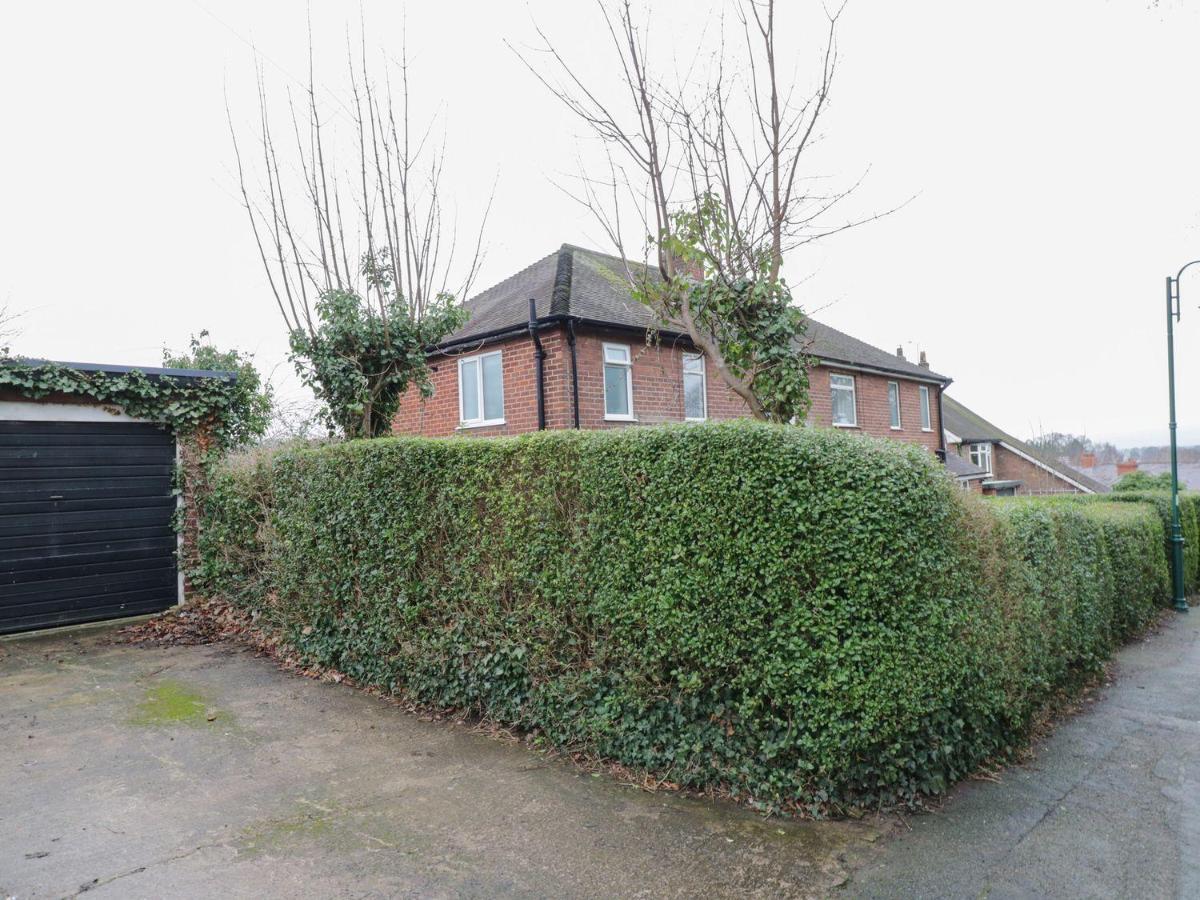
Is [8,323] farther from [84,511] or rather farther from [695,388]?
[695,388]

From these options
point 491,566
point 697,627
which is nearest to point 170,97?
point 491,566

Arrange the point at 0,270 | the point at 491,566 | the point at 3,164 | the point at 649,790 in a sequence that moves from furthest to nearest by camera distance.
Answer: the point at 0,270, the point at 3,164, the point at 491,566, the point at 649,790

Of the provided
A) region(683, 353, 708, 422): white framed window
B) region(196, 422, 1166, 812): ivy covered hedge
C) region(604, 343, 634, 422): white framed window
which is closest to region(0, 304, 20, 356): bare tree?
region(604, 343, 634, 422): white framed window

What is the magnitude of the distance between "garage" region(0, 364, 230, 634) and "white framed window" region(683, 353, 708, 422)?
8.12 m

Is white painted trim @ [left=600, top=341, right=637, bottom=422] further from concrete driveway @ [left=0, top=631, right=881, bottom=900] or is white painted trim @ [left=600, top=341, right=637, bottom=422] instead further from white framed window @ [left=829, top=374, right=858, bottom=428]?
concrete driveway @ [left=0, top=631, right=881, bottom=900]

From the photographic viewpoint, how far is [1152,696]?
592 cm

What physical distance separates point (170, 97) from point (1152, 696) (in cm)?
1160

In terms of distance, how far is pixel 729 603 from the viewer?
149 inches

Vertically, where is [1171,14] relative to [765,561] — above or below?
above

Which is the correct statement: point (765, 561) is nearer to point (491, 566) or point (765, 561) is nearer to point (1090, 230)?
point (491, 566)

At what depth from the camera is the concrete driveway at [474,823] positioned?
3076 mm

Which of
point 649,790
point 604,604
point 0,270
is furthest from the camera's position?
point 0,270

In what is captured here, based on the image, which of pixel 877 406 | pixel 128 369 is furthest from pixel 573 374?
pixel 877 406

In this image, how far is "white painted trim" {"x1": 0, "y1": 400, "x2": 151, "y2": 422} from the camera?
7.70 meters
